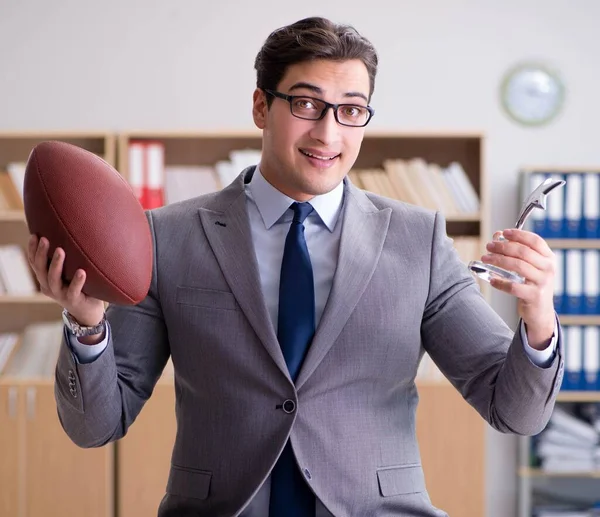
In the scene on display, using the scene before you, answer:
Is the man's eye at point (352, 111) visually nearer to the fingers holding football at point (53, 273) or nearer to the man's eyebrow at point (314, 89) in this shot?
the man's eyebrow at point (314, 89)

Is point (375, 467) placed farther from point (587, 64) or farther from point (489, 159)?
point (587, 64)

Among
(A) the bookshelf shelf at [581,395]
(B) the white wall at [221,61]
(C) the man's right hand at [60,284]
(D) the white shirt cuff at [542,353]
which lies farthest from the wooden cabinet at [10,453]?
(D) the white shirt cuff at [542,353]

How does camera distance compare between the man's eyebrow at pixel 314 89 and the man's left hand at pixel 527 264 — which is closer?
the man's left hand at pixel 527 264

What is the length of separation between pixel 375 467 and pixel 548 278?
0.46 meters

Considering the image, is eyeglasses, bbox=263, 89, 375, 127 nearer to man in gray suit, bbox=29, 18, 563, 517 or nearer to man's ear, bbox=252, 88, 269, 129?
man in gray suit, bbox=29, 18, 563, 517

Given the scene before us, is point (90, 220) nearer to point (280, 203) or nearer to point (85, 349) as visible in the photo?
point (85, 349)

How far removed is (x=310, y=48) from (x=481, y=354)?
0.61 meters

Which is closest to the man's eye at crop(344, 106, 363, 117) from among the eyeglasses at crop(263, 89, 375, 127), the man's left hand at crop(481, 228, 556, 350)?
the eyeglasses at crop(263, 89, 375, 127)

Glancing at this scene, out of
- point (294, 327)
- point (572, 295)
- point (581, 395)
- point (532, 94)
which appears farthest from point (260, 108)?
point (532, 94)

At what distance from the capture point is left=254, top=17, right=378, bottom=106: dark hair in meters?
1.62

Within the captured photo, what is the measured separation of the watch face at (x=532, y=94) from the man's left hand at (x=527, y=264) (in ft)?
10.4

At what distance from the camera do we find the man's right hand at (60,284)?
1372 mm

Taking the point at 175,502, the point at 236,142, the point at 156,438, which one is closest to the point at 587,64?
the point at 236,142

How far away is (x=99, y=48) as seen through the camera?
4406 millimetres
